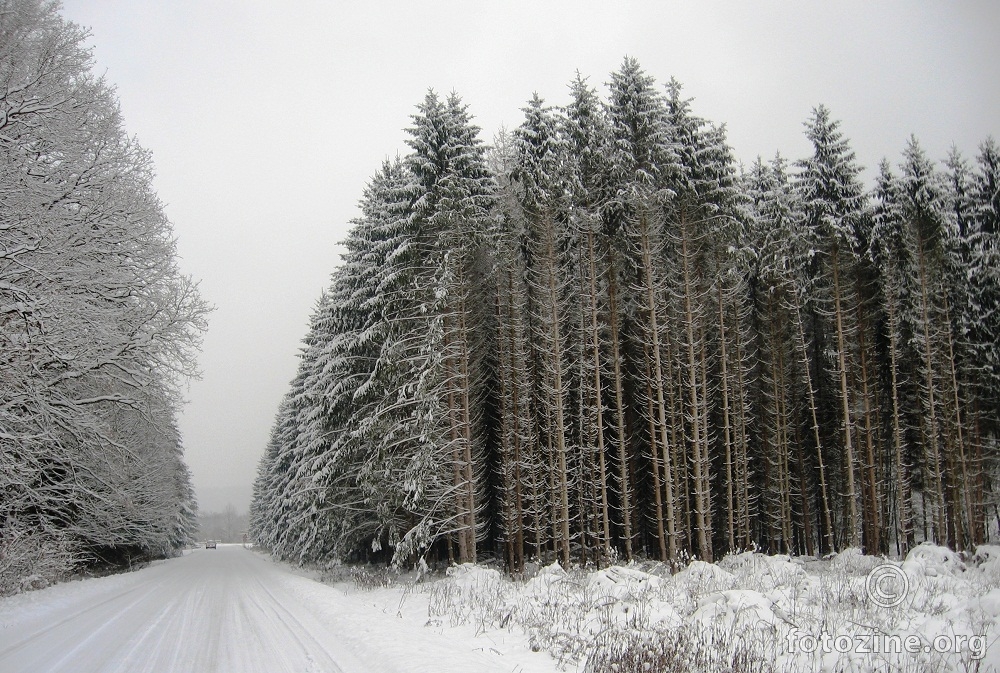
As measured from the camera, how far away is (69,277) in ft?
35.1

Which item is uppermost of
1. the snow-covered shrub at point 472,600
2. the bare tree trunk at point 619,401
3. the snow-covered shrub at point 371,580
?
the bare tree trunk at point 619,401

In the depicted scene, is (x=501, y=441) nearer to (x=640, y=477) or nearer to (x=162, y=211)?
(x=640, y=477)

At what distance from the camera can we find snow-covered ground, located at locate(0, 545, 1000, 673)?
6.87 m

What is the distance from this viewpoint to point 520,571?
18.4m

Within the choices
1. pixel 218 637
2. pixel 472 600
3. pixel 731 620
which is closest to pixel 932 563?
pixel 731 620

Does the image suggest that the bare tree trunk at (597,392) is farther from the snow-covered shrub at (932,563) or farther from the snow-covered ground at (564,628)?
the snow-covered shrub at (932,563)

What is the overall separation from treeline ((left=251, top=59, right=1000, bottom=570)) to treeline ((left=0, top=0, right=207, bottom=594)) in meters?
7.48

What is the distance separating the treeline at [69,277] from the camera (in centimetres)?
937

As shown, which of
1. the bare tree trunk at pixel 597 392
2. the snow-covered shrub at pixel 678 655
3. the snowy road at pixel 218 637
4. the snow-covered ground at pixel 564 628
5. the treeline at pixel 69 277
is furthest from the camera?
the bare tree trunk at pixel 597 392

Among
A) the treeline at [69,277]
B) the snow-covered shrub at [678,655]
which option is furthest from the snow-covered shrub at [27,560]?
the snow-covered shrub at [678,655]

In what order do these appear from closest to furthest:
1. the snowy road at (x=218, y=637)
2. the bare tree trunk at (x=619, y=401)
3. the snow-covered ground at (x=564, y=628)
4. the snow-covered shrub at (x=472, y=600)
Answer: the snow-covered ground at (x=564, y=628) → the snowy road at (x=218, y=637) → the snow-covered shrub at (x=472, y=600) → the bare tree trunk at (x=619, y=401)

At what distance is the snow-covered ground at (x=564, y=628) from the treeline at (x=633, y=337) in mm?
5773

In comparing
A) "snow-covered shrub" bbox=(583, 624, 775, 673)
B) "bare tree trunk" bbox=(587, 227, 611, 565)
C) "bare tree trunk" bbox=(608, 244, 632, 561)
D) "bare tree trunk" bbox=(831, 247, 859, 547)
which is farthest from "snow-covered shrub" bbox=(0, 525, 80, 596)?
"bare tree trunk" bbox=(831, 247, 859, 547)

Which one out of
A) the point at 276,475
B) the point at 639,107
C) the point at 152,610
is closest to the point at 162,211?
the point at 152,610
